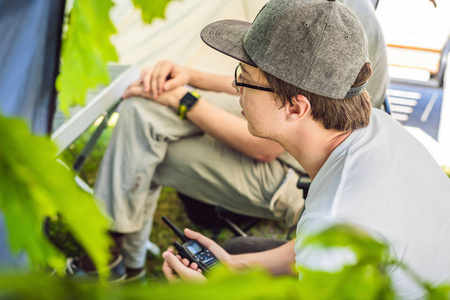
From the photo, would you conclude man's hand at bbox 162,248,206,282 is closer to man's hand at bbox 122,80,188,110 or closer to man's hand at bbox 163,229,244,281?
man's hand at bbox 163,229,244,281

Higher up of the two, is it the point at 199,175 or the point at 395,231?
the point at 395,231

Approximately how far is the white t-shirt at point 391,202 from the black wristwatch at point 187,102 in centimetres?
71

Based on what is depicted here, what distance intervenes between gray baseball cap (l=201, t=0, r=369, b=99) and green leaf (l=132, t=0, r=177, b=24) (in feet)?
2.30

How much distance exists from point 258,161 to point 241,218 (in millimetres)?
664

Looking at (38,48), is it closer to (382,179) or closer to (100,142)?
(382,179)

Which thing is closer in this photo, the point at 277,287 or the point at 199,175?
the point at 277,287

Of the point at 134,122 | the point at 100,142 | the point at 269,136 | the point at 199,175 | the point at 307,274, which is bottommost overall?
the point at 100,142

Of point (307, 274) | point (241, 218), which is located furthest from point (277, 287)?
point (241, 218)

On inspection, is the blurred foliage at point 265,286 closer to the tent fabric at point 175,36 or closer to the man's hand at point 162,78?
the man's hand at point 162,78


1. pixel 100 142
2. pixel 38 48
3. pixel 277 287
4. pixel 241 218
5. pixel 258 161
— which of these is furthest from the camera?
pixel 100 142

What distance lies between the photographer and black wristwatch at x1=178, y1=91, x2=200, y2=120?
1.62 meters

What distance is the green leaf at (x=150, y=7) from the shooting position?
1.20ft

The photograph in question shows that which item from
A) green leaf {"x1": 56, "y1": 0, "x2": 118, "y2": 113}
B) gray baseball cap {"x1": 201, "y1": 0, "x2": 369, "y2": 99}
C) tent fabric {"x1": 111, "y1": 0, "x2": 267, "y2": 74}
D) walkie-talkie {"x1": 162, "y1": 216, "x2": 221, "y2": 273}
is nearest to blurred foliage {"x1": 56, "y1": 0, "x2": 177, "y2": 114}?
green leaf {"x1": 56, "y1": 0, "x2": 118, "y2": 113}

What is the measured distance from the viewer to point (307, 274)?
213 millimetres
